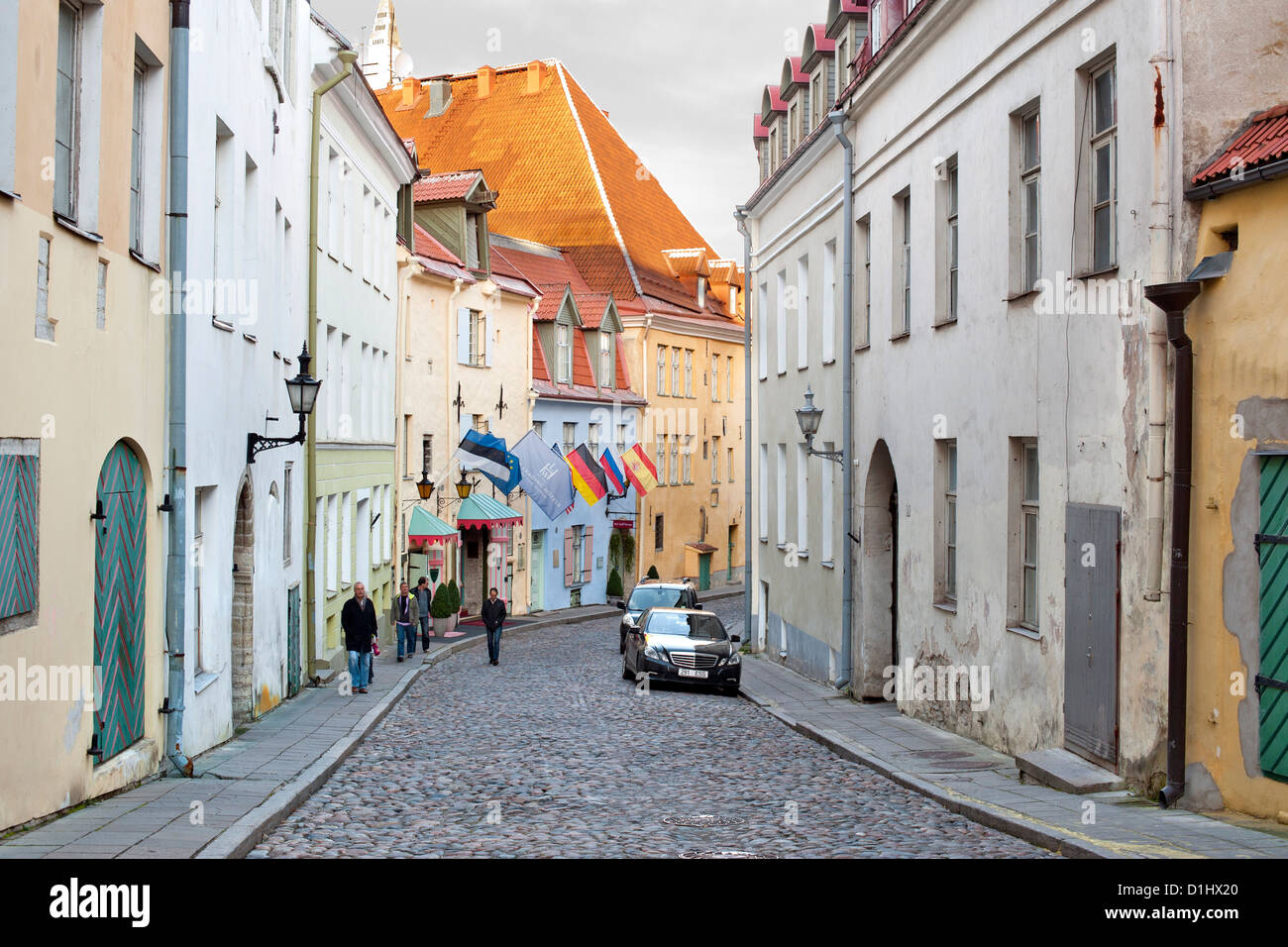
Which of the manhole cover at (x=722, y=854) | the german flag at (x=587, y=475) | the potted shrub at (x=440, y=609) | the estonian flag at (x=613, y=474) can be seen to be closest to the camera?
the manhole cover at (x=722, y=854)

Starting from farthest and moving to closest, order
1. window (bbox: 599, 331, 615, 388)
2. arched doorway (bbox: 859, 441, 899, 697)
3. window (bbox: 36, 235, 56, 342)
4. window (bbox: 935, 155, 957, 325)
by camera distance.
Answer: window (bbox: 599, 331, 615, 388), arched doorway (bbox: 859, 441, 899, 697), window (bbox: 935, 155, 957, 325), window (bbox: 36, 235, 56, 342)

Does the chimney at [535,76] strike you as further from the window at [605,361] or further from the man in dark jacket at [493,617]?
the man in dark jacket at [493,617]

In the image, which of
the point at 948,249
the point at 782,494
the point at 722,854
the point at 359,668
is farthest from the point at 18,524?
the point at 782,494

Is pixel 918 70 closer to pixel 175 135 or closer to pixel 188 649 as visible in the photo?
pixel 175 135

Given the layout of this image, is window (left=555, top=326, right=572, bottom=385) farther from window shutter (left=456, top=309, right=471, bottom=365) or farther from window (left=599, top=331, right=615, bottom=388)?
window shutter (left=456, top=309, right=471, bottom=365)

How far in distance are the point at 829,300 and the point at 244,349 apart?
1164 centimetres

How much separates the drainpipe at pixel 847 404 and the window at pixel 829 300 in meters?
1.75

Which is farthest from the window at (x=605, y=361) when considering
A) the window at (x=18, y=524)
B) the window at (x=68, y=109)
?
the window at (x=18, y=524)

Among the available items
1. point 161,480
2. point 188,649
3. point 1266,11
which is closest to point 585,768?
point 188,649

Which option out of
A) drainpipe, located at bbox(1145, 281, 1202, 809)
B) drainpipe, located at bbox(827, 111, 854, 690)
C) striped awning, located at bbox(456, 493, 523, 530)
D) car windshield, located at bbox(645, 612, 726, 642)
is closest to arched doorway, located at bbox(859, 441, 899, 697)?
drainpipe, located at bbox(827, 111, 854, 690)

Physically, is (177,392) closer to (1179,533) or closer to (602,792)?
(602,792)

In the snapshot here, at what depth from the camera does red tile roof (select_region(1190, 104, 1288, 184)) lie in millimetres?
9922

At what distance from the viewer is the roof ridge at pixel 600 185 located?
5675cm

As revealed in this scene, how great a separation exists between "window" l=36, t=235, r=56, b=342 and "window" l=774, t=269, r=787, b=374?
21101 mm
